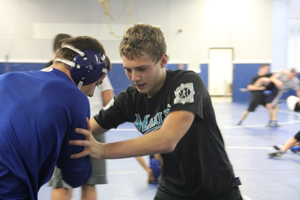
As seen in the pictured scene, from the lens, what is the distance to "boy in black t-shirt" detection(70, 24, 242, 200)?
1.43 metres

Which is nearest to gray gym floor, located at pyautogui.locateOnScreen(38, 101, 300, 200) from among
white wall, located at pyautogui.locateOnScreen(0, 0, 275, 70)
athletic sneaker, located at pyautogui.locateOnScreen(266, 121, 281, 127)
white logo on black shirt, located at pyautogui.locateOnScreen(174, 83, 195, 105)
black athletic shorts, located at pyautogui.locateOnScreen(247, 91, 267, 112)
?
athletic sneaker, located at pyautogui.locateOnScreen(266, 121, 281, 127)

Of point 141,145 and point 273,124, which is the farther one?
point 273,124

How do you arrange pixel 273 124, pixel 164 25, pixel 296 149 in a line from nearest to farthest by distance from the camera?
pixel 296 149, pixel 273 124, pixel 164 25

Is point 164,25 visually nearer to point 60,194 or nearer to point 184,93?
point 60,194

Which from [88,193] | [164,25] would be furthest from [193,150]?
[164,25]

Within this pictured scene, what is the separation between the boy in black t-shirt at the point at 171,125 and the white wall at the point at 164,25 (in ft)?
40.4

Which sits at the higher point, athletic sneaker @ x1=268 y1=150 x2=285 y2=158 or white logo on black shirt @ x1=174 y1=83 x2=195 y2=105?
white logo on black shirt @ x1=174 y1=83 x2=195 y2=105

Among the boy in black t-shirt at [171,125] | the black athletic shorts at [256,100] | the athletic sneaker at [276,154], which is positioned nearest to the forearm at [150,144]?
the boy in black t-shirt at [171,125]

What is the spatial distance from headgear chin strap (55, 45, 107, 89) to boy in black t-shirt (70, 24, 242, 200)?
134 mm

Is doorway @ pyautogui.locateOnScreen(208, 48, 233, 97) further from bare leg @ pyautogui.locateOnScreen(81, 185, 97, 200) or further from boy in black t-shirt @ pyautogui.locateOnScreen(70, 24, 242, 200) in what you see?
boy in black t-shirt @ pyautogui.locateOnScreen(70, 24, 242, 200)

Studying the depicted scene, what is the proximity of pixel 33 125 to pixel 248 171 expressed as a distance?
172 inches

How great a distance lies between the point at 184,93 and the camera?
156 cm

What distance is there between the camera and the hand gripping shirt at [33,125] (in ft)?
3.76

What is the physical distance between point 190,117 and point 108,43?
1302 cm
